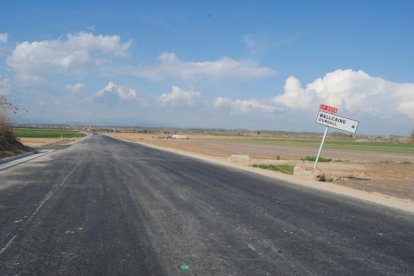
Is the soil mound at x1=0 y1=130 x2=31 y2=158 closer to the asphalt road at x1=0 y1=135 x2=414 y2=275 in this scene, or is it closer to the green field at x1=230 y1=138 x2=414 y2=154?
the asphalt road at x1=0 y1=135 x2=414 y2=275

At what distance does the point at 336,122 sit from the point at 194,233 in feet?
51.1

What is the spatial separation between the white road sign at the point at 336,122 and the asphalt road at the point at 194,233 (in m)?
8.63

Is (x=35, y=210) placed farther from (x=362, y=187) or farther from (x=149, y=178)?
(x=362, y=187)

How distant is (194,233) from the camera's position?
25.1 ft

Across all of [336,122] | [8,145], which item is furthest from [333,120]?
[8,145]

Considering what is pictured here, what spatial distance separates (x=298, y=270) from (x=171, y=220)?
3546mm

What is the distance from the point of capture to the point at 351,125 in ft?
69.5

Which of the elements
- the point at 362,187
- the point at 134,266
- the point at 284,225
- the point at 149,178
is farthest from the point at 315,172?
the point at 134,266

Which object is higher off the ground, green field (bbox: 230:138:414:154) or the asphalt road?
green field (bbox: 230:138:414:154)

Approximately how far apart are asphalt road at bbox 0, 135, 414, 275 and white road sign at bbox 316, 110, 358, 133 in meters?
8.63

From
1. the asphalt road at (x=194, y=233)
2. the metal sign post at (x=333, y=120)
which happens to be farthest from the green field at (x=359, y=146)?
the asphalt road at (x=194, y=233)

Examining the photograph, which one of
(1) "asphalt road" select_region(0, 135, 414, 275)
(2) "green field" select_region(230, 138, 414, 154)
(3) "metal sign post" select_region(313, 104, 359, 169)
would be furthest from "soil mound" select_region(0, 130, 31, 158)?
(2) "green field" select_region(230, 138, 414, 154)

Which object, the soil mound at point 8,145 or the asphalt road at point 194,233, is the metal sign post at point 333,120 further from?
the soil mound at point 8,145

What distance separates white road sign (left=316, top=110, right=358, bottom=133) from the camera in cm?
2116
